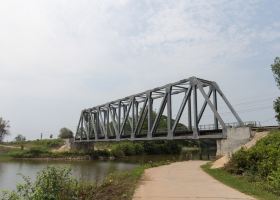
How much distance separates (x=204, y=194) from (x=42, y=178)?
6.47m

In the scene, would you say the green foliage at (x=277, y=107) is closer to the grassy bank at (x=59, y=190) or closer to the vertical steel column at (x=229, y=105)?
the vertical steel column at (x=229, y=105)

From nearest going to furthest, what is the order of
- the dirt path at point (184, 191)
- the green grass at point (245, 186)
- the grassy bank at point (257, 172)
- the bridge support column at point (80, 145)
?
the dirt path at point (184, 191), the green grass at point (245, 186), the grassy bank at point (257, 172), the bridge support column at point (80, 145)

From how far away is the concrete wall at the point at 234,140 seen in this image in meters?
39.3

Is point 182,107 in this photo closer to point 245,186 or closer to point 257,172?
point 257,172

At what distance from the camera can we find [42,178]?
13.5 meters

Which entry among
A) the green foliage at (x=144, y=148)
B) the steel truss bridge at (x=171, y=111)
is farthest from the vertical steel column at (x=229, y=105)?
the green foliage at (x=144, y=148)

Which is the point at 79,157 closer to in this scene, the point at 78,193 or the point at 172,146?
the point at 172,146

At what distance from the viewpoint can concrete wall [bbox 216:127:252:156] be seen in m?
39.3

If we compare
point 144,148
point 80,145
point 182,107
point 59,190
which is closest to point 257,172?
point 59,190

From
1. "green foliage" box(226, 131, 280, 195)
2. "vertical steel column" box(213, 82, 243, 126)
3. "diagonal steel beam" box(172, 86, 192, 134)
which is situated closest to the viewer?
"green foliage" box(226, 131, 280, 195)

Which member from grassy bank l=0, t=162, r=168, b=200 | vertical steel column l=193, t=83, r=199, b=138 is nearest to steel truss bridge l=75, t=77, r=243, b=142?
vertical steel column l=193, t=83, r=199, b=138

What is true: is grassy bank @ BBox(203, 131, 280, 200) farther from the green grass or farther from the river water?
the river water

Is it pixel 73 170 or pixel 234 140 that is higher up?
pixel 234 140

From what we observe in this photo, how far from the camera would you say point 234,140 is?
135 feet
